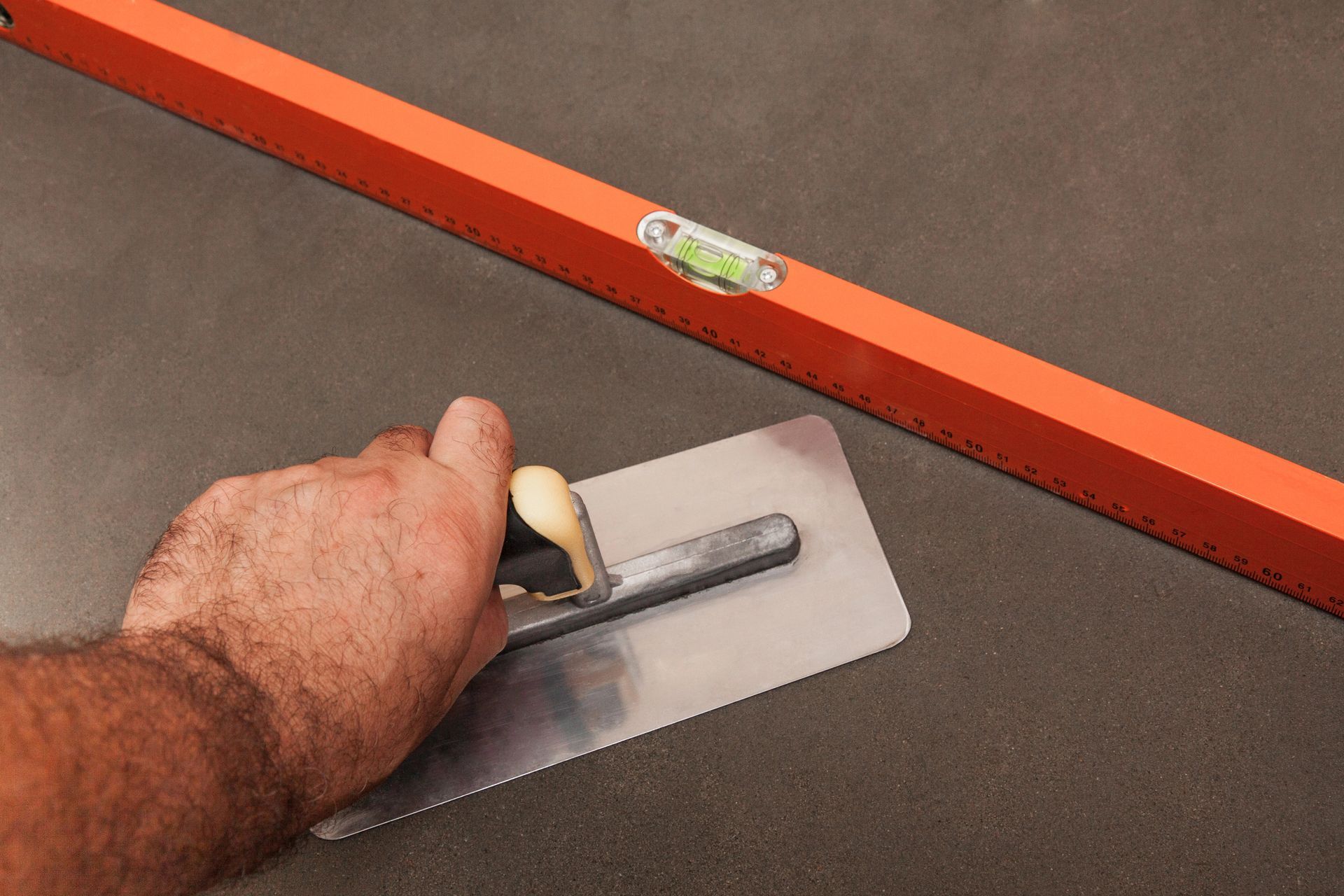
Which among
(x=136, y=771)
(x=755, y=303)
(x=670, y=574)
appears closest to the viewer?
(x=136, y=771)

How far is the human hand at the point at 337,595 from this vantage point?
2.95ft

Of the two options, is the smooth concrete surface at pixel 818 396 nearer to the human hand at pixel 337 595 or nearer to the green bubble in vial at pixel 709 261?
the green bubble in vial at pixel 709 261

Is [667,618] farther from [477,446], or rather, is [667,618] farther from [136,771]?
[136,771]

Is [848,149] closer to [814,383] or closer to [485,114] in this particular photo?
[814,383]

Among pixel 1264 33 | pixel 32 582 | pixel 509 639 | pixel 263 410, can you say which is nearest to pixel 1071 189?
pixel 1264 33

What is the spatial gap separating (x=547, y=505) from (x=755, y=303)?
Result: 1.56 feet

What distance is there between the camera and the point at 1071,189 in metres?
1.59

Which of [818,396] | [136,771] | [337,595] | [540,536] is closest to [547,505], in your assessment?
[540,536]

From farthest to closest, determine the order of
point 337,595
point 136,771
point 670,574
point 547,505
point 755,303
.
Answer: point 755,303, point 670,574, point 547,505, point 337,595, point 136,771

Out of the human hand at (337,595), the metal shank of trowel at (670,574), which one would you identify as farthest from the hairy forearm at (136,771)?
the metal shank of trowel at (670,574)

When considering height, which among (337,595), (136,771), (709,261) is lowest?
(136,771)

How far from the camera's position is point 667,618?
131 centimetres

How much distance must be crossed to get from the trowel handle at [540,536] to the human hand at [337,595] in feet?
0.07

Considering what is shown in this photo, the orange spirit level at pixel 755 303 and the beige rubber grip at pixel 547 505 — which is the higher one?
the orange spirit level at pixel 755 303
